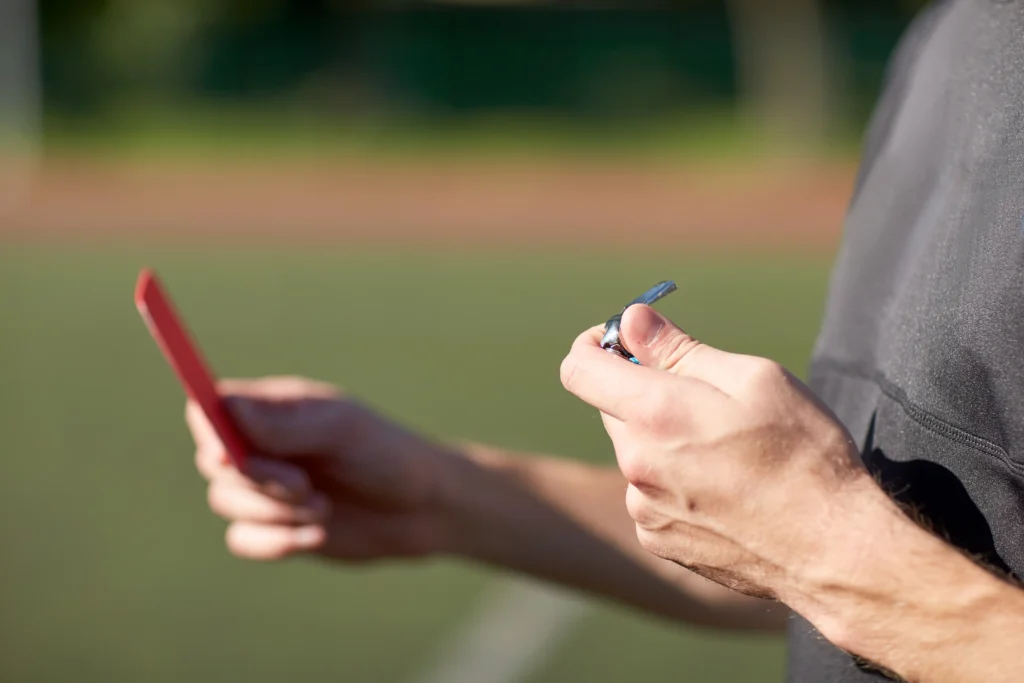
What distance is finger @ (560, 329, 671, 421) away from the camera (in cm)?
101

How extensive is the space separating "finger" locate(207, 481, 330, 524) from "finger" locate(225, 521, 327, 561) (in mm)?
17

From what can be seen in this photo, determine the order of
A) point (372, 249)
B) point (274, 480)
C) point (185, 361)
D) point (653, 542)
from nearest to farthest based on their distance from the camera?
point (653, 542), point (185, 361), point (274, 480), point (372, 249)

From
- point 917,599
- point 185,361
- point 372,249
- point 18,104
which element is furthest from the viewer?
point 18,104

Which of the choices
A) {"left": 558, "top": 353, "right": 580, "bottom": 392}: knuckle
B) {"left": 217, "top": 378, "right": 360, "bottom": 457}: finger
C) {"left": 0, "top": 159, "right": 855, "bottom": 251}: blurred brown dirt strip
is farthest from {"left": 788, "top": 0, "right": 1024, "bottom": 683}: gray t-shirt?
{"left": 0, "top": 159, "right": 855, "bottom": 251}: blurred brown dirt strip

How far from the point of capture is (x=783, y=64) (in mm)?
20141

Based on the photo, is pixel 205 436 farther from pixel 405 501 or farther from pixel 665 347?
pixel 665 347

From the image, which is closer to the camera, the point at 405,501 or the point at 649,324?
the point at 649,324

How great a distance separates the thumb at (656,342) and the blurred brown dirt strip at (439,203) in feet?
39.4

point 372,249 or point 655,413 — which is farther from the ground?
point 655,413

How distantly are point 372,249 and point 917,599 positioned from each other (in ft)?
39.5

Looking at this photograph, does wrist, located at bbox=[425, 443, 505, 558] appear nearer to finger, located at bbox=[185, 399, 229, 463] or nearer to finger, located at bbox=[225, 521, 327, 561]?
finger, located at bbox=[225, 521, 327, 561]

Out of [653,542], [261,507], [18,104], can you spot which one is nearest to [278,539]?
[261,507]

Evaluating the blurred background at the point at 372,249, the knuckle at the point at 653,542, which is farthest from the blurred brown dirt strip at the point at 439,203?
the knuckle at the point at 653,542

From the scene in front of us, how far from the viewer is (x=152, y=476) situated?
5.88m
